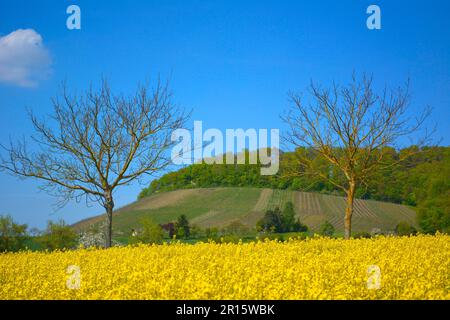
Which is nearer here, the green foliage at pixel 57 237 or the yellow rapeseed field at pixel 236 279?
the yellow rapeseed field at pixel 236 279

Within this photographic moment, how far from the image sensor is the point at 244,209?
3004 inches

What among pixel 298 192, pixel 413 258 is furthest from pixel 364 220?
pixel 413 258

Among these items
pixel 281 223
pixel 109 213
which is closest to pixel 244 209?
pixel 281 223

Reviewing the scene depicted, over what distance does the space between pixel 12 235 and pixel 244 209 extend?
4543cm

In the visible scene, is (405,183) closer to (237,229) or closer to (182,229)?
(237,229)

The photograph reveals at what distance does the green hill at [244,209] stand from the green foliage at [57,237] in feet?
85.3

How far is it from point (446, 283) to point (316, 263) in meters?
2.47

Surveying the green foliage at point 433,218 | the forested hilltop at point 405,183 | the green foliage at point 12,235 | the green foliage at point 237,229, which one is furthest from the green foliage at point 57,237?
the green foliage at point 433,218

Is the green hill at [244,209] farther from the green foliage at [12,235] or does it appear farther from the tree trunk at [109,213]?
the tree trunk at [109,213]

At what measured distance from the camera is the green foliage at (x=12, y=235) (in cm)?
3280

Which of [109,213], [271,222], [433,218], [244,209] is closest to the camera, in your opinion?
[109,213]

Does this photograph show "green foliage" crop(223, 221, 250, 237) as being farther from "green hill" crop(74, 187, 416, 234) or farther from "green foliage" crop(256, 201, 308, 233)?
"green hill" crop(74, 187, 416, 234)

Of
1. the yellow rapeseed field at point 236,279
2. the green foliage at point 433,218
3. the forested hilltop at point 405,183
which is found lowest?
the yellow rapeseed field at point 236,279
